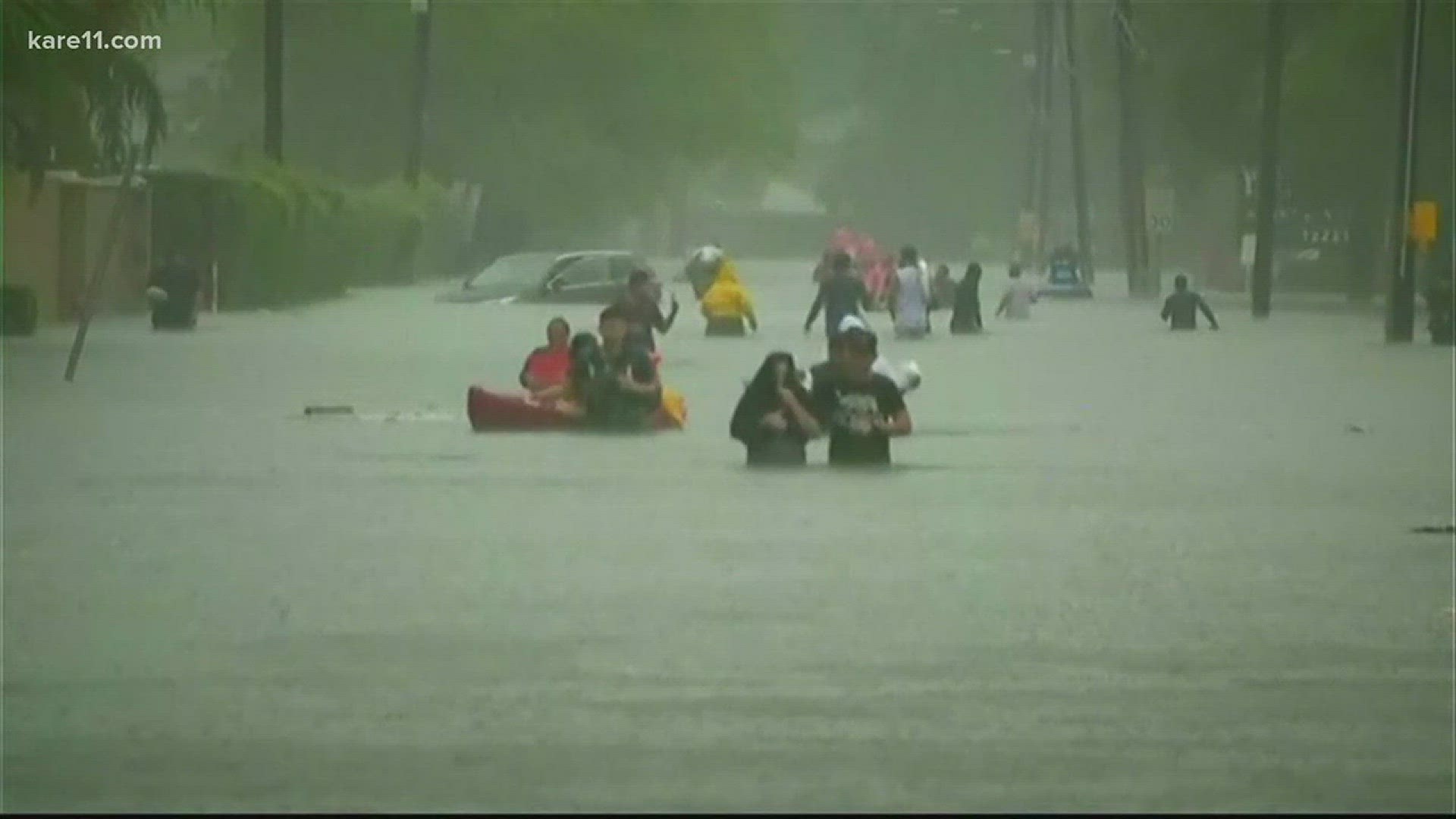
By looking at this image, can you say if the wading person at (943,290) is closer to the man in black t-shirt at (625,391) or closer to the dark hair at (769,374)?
the man in black t-shirt at (625,391)

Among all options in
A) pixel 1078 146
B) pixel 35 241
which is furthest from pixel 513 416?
pixel 1078 146

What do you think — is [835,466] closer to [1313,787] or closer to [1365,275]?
[1313,787]

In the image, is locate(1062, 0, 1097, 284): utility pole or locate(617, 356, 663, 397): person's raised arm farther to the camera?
locate(1062, 0, 1097, 284): utility pole

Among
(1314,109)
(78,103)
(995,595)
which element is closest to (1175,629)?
(995,595)

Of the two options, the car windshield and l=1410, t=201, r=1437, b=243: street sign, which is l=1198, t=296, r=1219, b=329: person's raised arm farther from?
the car windshield

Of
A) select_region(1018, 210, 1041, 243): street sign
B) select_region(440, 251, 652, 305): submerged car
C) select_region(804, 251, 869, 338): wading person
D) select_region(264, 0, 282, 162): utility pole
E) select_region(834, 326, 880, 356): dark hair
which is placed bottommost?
select_region(1018, 210, 1041, 243): street sign

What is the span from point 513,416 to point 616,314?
1.60 metres

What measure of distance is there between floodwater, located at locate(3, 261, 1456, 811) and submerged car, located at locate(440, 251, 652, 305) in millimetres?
41451

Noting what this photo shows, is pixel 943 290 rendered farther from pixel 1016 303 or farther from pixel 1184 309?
pixel 1184 309

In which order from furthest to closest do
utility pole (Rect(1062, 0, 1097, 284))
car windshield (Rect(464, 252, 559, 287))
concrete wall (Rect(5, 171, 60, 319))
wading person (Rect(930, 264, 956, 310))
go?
1. utility pole (Rect(1062, 0, 1097, 284))
2. car windshield (Rect(464, 252, 559, 287))
3. wading person (Rect(930, 264, 956, 310))
4. concrete wall (Rect(5, 171, 60, 319))

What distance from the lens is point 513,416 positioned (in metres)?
32.3

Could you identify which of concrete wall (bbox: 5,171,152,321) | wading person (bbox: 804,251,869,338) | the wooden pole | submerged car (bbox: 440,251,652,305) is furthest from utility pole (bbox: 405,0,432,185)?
the wooden pole

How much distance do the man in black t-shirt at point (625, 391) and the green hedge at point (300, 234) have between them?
33.3 m

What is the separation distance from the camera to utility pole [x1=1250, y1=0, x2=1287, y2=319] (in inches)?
2768
